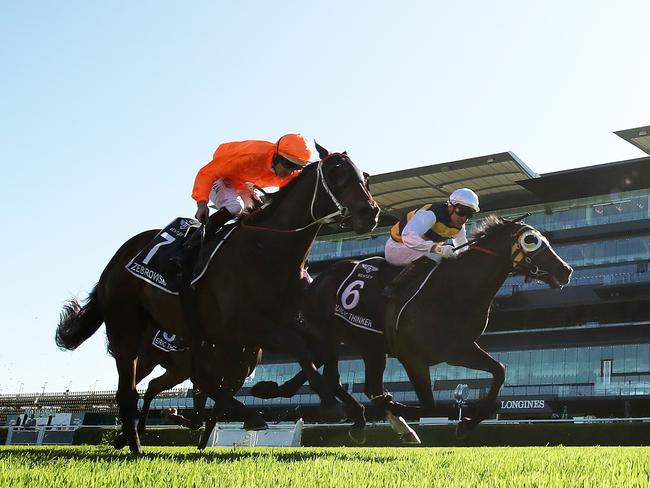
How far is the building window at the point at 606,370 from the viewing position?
147ft

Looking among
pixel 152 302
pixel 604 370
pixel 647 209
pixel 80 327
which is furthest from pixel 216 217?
pixel 647 209

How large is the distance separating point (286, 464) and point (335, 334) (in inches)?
145

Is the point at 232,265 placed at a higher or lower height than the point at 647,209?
lower

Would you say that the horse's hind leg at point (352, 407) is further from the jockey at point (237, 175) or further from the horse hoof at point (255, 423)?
the jockey at point (237, 175)

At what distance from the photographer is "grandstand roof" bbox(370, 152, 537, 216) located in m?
44.8

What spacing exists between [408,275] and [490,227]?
3.41 ft

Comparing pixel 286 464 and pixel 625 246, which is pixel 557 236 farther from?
pixel 286 464

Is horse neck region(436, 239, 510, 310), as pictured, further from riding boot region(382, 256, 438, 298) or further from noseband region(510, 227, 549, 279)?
riding boot region(382, 256, 438, 298)

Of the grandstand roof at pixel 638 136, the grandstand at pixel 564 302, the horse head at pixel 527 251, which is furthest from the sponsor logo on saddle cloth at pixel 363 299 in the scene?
the grandstand roof at pixel 638 136

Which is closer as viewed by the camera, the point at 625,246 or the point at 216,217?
the point at 216,217

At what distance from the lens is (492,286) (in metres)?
7.79

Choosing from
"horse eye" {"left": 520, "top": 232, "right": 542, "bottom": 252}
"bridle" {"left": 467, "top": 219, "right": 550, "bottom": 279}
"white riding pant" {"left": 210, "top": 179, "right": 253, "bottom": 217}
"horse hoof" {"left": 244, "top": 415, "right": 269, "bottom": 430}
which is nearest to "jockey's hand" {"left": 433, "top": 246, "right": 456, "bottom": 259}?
"bridle" {"left": 467, "top": 219, "right": 550, "bottom": 279}

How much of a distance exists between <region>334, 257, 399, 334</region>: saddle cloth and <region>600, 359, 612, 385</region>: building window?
39.5m

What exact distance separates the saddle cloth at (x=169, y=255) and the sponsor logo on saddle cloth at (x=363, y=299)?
2.21 metres
